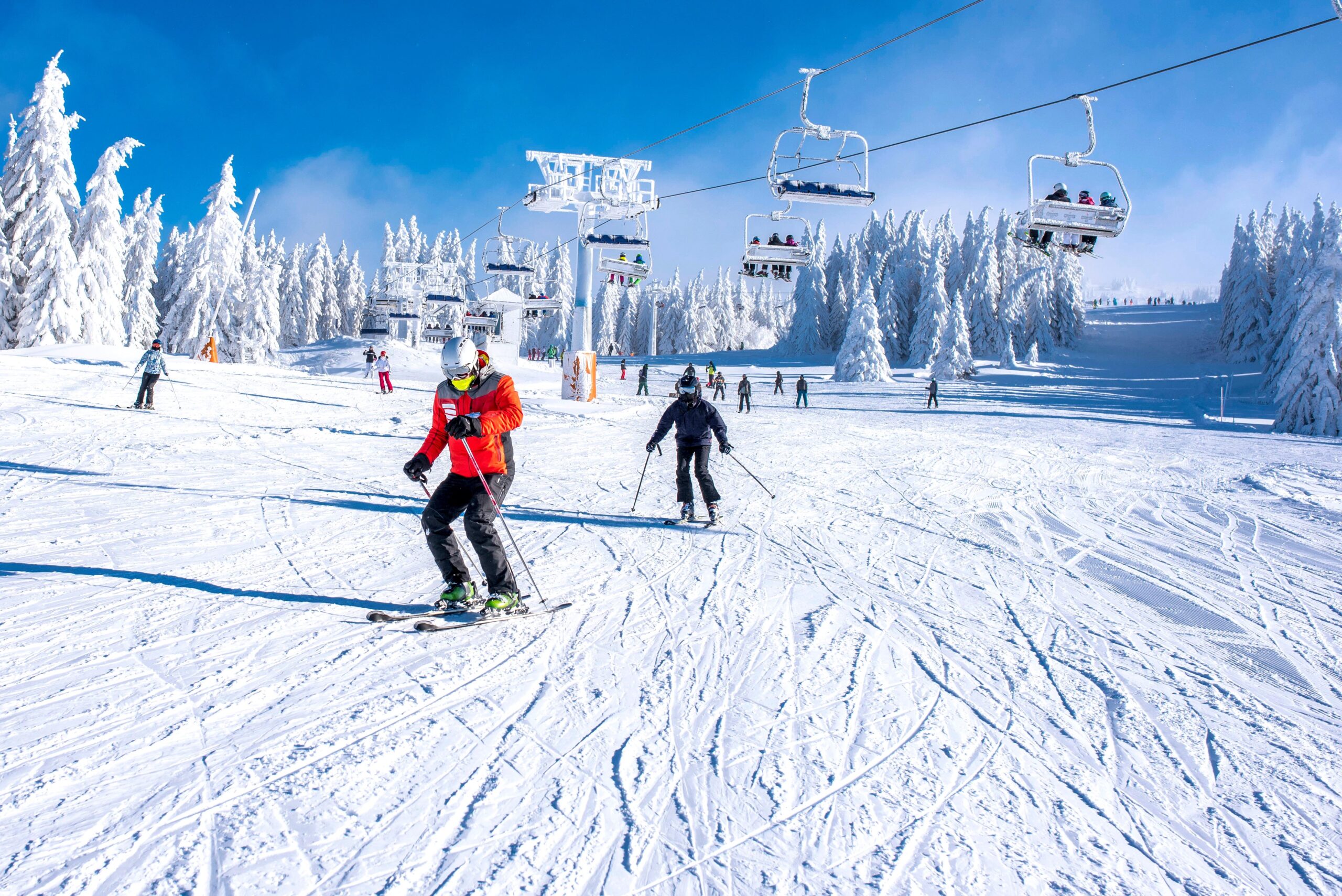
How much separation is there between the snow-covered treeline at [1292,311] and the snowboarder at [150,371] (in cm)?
3372

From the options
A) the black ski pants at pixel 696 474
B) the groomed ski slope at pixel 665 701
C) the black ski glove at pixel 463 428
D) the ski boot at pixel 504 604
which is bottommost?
the groomed ski slope at pixel 665 701

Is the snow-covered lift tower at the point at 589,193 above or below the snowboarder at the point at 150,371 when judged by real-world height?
above

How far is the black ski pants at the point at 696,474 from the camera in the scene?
773cm

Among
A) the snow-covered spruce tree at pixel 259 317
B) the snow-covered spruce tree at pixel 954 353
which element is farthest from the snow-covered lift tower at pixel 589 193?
the snow-covered spruce tree at pixel 954 353

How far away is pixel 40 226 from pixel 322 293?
53170mm

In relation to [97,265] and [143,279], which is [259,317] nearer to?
[143,279]

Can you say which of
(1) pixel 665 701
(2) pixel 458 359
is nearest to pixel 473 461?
(2) pixel 458 359

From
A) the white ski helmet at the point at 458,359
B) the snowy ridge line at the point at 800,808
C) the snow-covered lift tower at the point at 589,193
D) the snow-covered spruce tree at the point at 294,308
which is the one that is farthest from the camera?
the snow-covered spruce tree at the point at 294,308

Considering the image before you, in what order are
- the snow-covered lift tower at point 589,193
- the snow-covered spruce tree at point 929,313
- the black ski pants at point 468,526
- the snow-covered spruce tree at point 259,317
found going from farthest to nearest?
1. the snow-covered spruce tree at point 929,313
2. the snow-covered spruce tree at point 259,317
3. the snow-covered lift tower at point 589,193
4. the black ski pants at point 468,526

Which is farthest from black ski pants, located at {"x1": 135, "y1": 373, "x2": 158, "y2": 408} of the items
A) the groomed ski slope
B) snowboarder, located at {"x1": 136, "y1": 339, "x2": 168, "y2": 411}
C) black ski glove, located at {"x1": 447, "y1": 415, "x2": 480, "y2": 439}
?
black ski glove, located at {"x1": 447, "y1": 415, "x2": 480, "y2": 439}

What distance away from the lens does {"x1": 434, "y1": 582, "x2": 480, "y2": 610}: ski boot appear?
4.71m

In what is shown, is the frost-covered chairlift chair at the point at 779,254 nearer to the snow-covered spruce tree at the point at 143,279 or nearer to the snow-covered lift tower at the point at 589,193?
the snow-covered lift tower at the point at 589,193

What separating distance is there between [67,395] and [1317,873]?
832 inches

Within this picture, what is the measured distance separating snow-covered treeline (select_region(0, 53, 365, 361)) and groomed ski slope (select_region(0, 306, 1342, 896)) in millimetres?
22976
